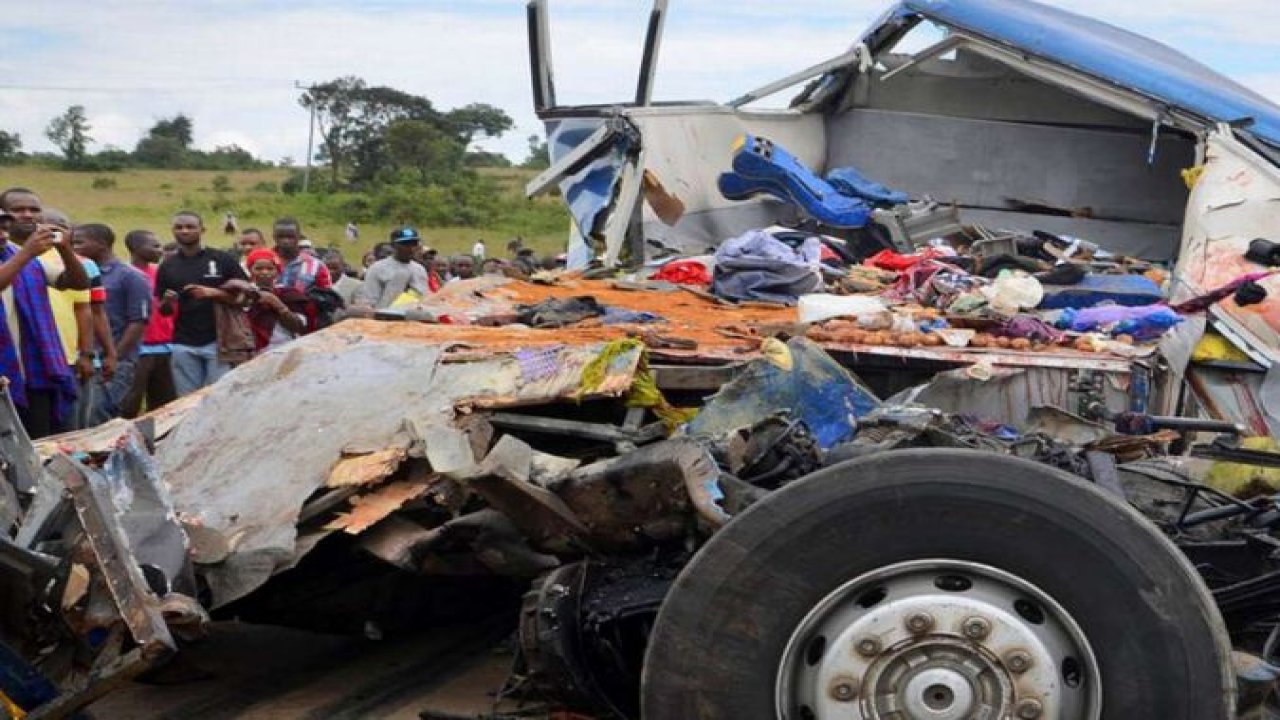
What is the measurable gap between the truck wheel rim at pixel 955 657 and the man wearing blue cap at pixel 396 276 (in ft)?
27.2

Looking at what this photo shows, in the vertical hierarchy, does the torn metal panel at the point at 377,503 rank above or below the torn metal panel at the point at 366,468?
below

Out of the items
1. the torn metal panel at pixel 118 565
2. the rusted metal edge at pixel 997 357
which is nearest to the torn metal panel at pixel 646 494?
the torn metal panel at pixel 118 565

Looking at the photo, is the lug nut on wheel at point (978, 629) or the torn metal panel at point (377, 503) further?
the torn metal panel at point (377, 503)

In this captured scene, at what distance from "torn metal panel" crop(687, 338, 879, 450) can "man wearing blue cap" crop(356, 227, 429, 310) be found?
646 centimetres

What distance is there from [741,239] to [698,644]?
17.0 feet

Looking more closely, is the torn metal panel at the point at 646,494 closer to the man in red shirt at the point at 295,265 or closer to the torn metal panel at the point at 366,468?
the torn metal panel at the point at 366,468

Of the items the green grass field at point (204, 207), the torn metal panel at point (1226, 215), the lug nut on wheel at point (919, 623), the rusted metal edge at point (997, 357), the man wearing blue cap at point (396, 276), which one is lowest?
the green grass field at point (204, 207)

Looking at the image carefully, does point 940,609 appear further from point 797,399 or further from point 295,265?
point 295,265

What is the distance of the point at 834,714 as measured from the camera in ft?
10.5

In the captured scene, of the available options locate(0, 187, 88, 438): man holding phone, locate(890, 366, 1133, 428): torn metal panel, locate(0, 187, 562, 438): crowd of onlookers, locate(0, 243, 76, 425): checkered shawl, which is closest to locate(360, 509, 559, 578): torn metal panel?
locate(890, 366, 1133, 428): torn metal panel

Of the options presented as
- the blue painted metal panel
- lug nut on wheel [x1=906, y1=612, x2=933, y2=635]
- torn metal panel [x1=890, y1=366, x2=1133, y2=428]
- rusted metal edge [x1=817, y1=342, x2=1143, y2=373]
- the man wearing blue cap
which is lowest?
the man wearing blue cap

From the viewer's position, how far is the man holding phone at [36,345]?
7312 millimetres

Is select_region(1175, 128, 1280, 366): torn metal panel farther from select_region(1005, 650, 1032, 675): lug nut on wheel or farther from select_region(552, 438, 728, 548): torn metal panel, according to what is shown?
select_region(1005, 650, 1032, 675): lug nut on wheel

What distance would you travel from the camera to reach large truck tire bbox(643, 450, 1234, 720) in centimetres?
313
